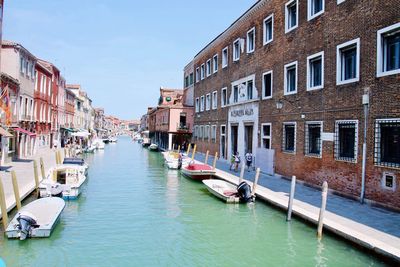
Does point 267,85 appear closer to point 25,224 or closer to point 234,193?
point 234,193

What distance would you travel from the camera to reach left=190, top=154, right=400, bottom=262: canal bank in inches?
323

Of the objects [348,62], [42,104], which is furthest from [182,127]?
[348,62]

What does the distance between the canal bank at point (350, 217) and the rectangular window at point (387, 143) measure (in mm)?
1540

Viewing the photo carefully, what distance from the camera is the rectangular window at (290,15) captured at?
1814 cm

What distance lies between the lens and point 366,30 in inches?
500

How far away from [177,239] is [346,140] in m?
7.62

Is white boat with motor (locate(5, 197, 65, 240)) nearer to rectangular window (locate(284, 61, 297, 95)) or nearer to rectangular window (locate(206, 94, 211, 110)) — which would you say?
rectangular window (locate(284, 61, 297, 95))

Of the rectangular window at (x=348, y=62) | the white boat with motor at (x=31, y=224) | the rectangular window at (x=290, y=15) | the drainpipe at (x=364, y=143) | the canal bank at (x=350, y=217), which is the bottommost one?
the white boat with motor at (x=31, y=224)

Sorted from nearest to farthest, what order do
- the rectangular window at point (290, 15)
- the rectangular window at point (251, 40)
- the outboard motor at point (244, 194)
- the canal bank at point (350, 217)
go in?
the canal bank at point (350, 217) → the outboard motor at point (244, 194) → the rectangular window at point (290, 15) → the rectangular window at point (251, 40)

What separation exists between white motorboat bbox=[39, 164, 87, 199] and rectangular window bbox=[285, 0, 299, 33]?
1214 centimetres

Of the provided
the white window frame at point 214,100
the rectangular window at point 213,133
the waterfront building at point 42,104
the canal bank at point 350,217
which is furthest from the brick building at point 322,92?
the waterfront building at point 42,104

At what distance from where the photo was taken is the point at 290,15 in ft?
61.0

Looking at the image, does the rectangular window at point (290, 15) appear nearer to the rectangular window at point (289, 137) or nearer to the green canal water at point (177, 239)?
the rectangular window at point (289, 137)

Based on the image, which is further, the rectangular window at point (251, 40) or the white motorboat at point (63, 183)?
the rectangular window at point (251, 40)
